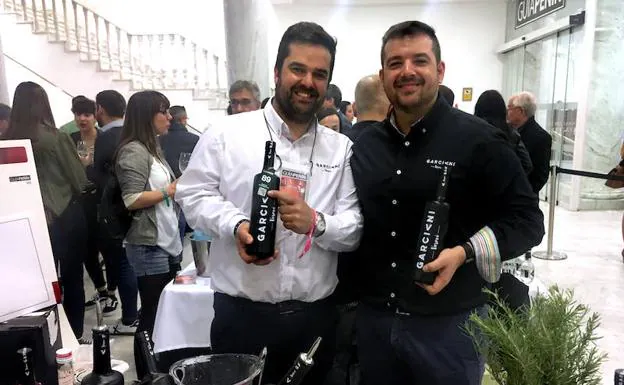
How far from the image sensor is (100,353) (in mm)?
880

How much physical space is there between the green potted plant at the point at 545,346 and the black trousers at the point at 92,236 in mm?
3131

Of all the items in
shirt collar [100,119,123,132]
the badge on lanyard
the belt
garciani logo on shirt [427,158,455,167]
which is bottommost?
the belt

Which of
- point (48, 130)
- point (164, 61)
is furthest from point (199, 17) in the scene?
point (48, 130)

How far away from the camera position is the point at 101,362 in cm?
88

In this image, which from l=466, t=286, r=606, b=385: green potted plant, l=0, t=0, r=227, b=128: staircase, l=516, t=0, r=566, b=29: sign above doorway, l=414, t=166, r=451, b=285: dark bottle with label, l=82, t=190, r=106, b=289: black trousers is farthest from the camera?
l=516, t=0, r=566, b=29: sign above doorway

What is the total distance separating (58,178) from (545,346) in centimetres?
253

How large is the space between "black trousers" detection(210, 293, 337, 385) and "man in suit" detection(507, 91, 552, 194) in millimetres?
3154

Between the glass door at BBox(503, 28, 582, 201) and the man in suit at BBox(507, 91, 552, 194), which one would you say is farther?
the glass door at BBox(503, 28, 582, 201)

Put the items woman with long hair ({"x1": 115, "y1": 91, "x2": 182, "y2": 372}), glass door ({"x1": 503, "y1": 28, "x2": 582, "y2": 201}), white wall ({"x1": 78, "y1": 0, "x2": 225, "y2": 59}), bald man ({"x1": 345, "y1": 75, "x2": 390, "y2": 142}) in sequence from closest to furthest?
bald man ({"x1": 345, "y1": 75, "x2": 390, "y2": 142}) → woman with long hair ({"x1": 115, "y1": 91, "x2": 182, "y2": 372}) → glass door ({"x1": 503, "y1": 28, "x2": 582, "y2": 201}) → white wall ({"x1": 78, "y1": 0, "x2": 225, "y2": 59})

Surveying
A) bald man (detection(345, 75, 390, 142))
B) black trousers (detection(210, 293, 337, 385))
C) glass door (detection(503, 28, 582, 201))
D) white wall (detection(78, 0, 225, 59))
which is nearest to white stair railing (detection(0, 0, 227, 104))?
white wall (detection(78, 0, 225, 59))

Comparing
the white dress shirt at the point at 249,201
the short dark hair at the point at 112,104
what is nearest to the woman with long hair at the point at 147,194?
the short dark hair at the point at 112,104

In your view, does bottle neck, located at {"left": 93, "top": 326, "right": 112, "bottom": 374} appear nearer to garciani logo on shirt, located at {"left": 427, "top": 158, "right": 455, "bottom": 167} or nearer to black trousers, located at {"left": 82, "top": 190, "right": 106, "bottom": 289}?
garciani logo on shirt, located at {"left": 427, "top": 158, "right": 455, "bottom": 167}

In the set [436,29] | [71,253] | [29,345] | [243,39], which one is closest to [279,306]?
[29,345]

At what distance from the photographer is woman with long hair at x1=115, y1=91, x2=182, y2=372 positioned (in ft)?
8.02
